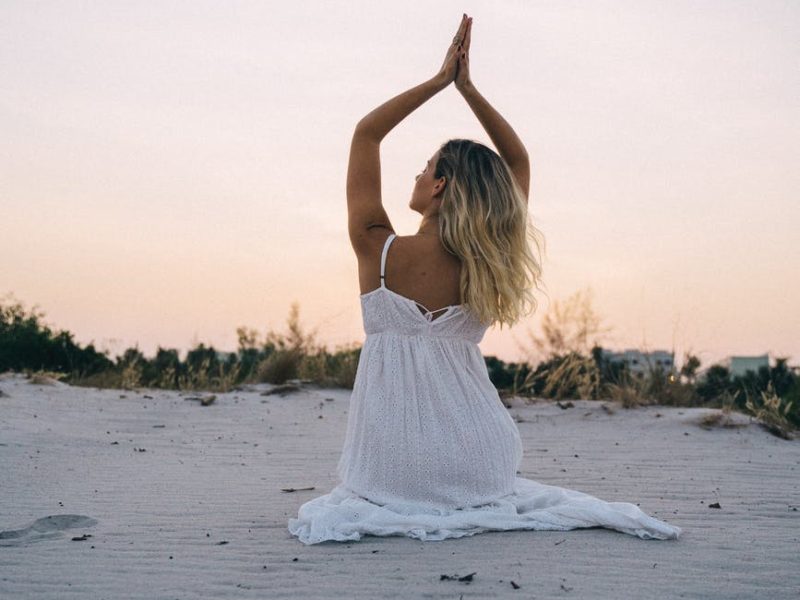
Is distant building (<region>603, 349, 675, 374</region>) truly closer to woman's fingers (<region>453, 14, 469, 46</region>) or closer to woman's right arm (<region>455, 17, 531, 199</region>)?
woman's right arm (<region>455, 17, 531, 199</region>)

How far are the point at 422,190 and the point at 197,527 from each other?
6.22ft

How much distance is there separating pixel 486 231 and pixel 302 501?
6.61 feet

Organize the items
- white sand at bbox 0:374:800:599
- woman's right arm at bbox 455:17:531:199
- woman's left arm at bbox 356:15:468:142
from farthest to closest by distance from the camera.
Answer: woman's right arm at bbox 455:17:531:199, woman's left arm at bbox 356:15:468:142, white sand at bbox 0:374:800:599

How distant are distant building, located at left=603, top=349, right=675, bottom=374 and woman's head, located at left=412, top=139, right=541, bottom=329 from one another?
18.8 feet

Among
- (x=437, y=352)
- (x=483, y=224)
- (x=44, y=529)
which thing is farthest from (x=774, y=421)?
(x=44, y=529)

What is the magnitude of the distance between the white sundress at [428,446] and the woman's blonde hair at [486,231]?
0.15 m

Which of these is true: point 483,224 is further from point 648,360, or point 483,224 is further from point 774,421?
point 648,360

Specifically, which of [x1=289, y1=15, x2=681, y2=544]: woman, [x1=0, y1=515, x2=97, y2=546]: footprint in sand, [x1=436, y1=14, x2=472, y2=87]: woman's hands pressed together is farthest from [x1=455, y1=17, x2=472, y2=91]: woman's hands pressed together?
[x1=0, y1=515, x2=97, y2=546]: footprint in sand

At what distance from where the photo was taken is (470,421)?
154 inches

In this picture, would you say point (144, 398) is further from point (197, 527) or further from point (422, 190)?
point (422, 190)

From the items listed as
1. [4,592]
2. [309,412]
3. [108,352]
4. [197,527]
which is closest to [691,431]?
[309,412]

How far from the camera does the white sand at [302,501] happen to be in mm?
3080

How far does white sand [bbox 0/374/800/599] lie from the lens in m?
3.08

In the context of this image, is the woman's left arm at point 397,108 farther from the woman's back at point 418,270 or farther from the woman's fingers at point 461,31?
the woman's back at point 418,270
